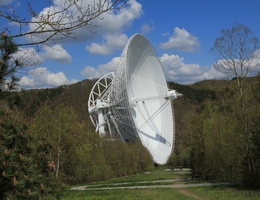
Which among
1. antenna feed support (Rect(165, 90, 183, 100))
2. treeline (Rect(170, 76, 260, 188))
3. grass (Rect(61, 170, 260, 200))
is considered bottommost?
grass (Rect(61, 170, 260, 200))

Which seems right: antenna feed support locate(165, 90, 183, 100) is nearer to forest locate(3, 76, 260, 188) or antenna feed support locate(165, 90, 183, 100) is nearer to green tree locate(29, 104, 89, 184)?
forest locate(3, 76, 260, 188)

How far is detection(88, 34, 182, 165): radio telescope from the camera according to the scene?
114 ft

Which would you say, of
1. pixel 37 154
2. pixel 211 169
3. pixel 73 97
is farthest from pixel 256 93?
pixel 73 97

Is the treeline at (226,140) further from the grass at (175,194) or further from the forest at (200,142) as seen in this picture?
the grass at (175,194)

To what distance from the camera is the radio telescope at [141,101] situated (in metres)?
34.8

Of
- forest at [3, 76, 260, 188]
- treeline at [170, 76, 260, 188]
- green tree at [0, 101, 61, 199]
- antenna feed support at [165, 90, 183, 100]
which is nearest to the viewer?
green tree at [0, 101, 61, 199]

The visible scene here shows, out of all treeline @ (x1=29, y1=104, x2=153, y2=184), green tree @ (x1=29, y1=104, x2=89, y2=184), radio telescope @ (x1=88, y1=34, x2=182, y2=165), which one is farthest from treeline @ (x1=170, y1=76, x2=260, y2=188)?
green tree @ (x1=29, y1=104, x2=89, y2=184)

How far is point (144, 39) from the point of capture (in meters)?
36.2

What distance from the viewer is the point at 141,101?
37.4 meters

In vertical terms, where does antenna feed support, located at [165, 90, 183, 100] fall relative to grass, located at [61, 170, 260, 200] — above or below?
above

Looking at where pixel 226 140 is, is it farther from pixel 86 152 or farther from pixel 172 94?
pixel 86 152

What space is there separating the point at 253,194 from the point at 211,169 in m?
12.2

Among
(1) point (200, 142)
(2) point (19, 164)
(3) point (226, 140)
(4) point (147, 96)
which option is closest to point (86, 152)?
(4) point (147, 96)

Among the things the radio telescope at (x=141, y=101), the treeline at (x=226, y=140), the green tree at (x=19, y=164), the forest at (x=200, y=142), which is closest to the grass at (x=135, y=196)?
the forest at (x=200, y=142)
